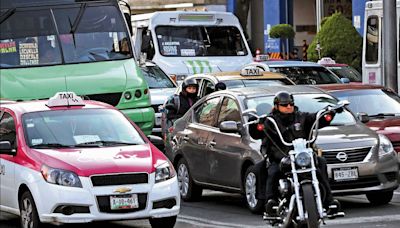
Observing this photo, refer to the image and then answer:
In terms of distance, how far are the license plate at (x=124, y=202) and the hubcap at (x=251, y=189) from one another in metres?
2.23

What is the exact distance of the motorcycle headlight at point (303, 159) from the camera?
36.1ft

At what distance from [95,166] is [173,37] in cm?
1411

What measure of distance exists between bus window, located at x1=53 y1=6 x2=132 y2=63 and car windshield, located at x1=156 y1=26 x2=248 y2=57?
22.6 feet

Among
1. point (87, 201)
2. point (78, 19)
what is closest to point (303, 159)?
point (87, 201)

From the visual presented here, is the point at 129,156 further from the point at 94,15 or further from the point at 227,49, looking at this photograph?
the point at 227,49

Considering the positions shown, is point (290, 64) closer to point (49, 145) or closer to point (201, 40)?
point (201, 40)

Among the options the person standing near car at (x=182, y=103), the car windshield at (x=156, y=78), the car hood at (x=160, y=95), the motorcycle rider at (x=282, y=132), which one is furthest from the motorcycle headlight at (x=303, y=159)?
the car windshield at (x=156, y=78)

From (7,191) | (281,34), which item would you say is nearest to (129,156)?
(7,191)

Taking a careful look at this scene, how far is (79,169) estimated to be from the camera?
1248 centimetres

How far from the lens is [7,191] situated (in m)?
13.4

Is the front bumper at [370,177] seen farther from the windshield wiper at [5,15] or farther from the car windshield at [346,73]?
the car windshield at [346,73]

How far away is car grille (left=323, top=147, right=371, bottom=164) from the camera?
14.2 meters

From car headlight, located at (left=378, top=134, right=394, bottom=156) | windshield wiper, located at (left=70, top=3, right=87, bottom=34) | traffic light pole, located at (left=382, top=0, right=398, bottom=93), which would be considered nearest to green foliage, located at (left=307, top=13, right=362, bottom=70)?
traffic light pole, located at (left=382, top=0, right=398, bottom=93)

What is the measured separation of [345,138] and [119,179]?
3396mm
